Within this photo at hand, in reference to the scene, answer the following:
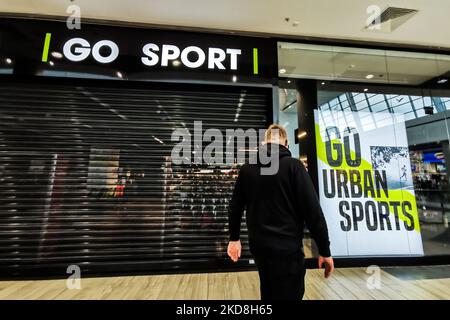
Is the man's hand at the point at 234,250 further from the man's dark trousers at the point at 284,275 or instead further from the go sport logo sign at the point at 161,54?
the go sport logo sign at the point at 161,54

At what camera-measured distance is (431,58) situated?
3738 millimetres

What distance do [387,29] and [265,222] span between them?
3.62m

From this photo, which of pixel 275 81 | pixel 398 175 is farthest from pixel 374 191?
pixel 275 81

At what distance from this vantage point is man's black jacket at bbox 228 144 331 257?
1307 millimetres

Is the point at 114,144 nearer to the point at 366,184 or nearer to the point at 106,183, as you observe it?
the point at 106,183

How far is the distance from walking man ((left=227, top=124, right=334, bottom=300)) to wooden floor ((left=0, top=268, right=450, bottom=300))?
46.2 inches

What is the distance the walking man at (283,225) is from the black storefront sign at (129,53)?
2.18 m

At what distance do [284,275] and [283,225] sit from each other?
281 millimetres

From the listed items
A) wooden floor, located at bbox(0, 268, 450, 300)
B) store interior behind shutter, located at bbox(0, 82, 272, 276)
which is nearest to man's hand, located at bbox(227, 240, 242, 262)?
wooden floor, located at bbox(0, 268, 450, 300)

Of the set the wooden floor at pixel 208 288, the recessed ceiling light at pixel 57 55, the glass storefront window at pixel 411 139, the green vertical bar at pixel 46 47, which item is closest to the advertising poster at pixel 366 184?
the glass storefront window at pixel 411 139

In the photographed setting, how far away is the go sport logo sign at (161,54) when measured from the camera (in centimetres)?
299

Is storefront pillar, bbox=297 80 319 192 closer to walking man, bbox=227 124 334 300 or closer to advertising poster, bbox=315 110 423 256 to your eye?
advertising poster, bbox=315 110 423 256

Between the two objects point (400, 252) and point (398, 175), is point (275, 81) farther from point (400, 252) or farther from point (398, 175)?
point (400, 252)
